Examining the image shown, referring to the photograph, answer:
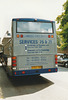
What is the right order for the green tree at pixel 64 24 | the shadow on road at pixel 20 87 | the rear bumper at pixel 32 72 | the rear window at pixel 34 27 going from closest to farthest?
1. the shadow on road at pixel 20 87
2. the rear bumper at pixel 32 72
3. the rear window at pixel 34 27
4. the green tree at pixel 64 24

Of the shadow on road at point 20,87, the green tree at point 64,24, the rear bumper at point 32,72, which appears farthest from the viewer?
the green tree at point 64,24

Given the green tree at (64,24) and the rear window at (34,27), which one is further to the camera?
the green tree at (64,24)

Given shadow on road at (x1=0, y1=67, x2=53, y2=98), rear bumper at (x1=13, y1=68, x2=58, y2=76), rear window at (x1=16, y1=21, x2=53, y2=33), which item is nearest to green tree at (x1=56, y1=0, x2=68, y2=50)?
rear window at (x1=16, y1=21, x2=53, y2=33)

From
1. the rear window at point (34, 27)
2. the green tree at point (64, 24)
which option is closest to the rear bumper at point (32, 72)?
the rear window at point (34, 27)

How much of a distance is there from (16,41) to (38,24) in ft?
5.36

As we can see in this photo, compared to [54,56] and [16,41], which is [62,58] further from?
[16,41]

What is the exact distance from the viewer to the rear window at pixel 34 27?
24.1 ft

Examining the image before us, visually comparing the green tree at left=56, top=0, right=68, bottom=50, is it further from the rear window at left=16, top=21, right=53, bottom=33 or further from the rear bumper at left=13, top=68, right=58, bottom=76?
the rear bumper at left=13, top=68, right=58, bottom=76

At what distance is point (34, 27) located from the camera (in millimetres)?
7617

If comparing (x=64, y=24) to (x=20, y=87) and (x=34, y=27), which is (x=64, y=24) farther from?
(x=20, y=87)

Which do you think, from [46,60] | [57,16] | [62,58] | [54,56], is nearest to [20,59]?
[46,60]

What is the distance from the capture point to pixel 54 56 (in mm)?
7848

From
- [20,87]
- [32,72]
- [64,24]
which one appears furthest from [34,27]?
[64,24]

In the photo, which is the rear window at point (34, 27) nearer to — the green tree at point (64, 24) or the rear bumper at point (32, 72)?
the rear bumper at point (32, 72)
